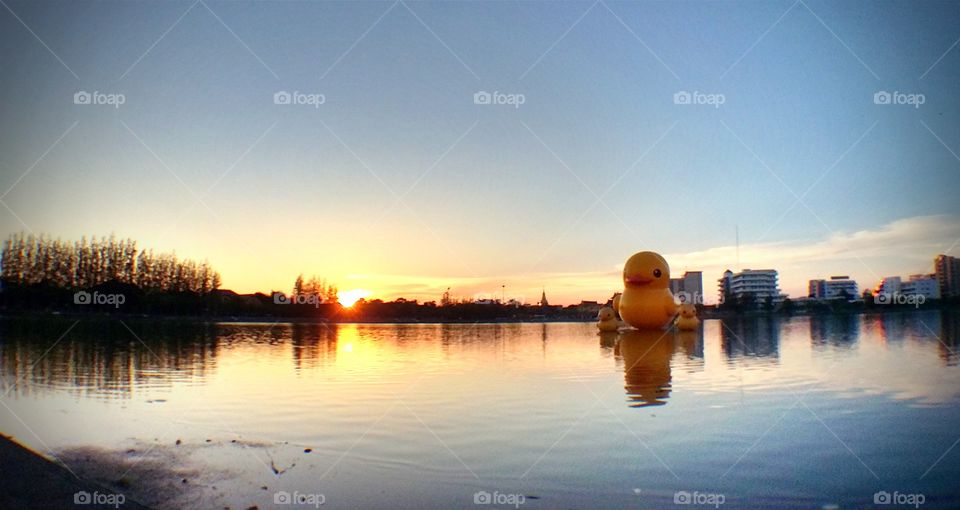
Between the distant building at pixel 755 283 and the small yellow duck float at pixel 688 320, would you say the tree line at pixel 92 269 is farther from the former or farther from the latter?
the distant building at pixel 755 283

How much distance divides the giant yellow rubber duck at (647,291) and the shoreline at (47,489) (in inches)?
856

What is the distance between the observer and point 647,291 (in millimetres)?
25266

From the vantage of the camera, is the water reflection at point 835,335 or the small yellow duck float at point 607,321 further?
the small yellow duck float at point 607,321

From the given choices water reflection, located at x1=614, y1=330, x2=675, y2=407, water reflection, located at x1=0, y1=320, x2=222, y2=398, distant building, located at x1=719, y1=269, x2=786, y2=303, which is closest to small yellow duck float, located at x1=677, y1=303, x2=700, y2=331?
water reflection, located at x1=614, y1=330, x2=675, y2=407

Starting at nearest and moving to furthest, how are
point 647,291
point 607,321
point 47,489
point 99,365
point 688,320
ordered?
point 47,489
point 99,365
point 647,291
point 688,320
point 607,321

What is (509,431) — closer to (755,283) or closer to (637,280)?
(637,280)

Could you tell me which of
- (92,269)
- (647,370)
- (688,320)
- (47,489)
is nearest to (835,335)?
(688,320)

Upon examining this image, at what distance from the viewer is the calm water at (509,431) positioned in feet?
16.8

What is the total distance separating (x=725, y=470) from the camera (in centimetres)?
543

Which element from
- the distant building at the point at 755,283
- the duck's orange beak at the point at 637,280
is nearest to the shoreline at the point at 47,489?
the duck's orange beak at the point at 637,280

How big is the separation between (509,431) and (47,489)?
421 cm

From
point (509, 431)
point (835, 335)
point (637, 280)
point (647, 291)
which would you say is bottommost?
point (835, 335)

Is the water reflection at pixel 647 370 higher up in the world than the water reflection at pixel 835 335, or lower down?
higher up

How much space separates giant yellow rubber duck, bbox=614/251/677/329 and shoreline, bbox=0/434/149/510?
2174cm
